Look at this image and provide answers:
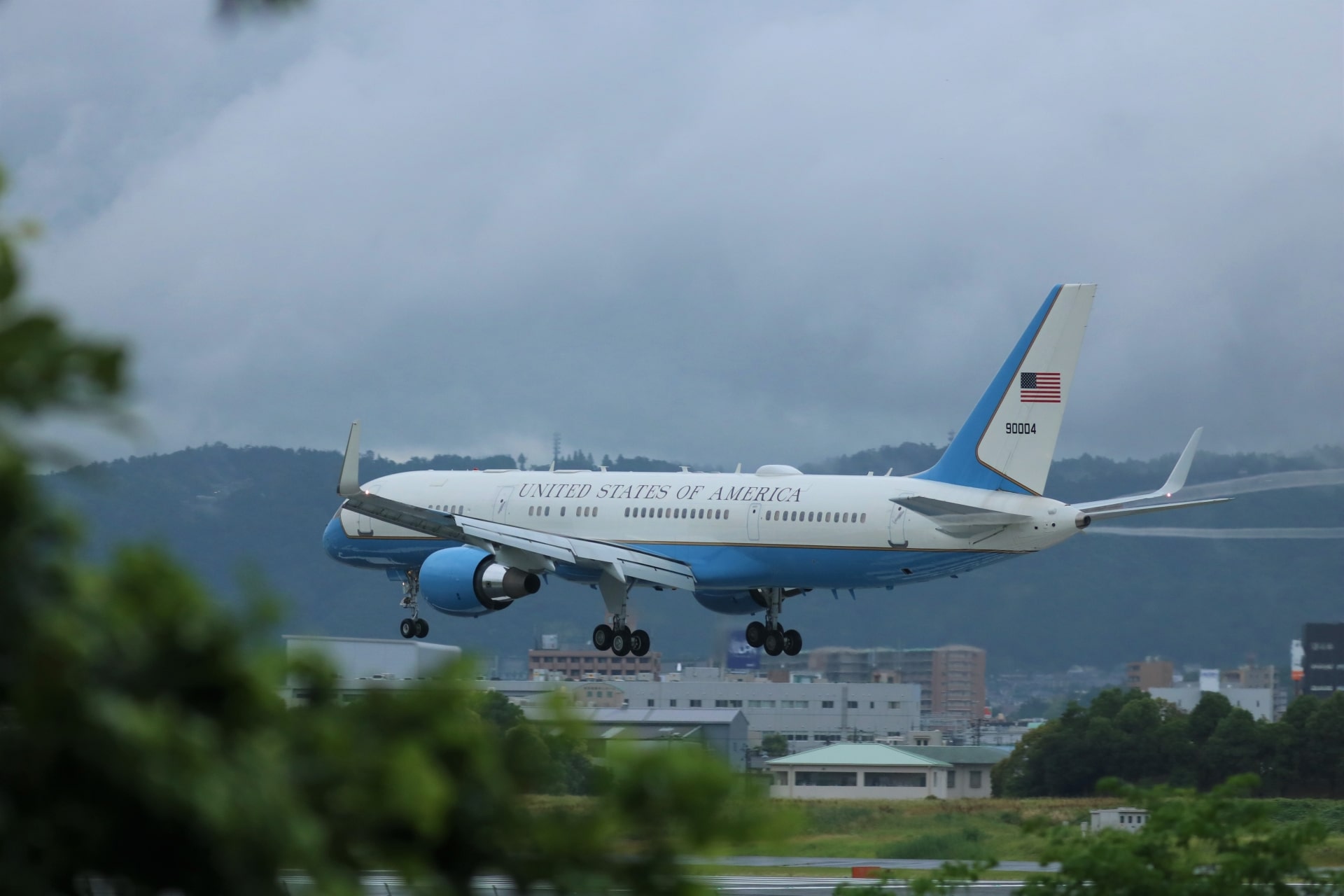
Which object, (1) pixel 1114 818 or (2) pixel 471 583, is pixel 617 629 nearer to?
(2) pixel 471 583

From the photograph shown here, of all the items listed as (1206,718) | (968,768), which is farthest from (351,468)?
(1206,718)

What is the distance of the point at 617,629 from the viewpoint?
54188 mm

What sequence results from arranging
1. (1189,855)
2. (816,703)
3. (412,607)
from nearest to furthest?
(1189,855) < (412,607) < (816,703)

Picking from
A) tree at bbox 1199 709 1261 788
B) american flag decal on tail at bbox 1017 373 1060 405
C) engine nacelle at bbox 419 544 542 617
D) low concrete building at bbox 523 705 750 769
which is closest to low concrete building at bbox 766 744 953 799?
low concrete building at bbox 523 705 750 769

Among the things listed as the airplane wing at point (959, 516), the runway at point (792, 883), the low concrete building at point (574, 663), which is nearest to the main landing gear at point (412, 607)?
the runway at point (792, 883)

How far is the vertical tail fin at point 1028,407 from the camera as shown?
1825 inches

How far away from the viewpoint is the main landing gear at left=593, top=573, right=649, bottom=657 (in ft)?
177

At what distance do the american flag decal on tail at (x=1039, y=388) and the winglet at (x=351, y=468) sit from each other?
1710 cm

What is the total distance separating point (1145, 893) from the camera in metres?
18.5

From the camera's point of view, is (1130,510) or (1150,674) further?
(1150,674)

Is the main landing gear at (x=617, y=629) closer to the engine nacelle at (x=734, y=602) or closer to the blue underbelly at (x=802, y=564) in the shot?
the blue underbelly at (x=802, y=564)

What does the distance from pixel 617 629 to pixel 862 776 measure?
9073 millimetres

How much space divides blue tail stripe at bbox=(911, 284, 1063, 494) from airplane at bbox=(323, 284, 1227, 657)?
0.13ft

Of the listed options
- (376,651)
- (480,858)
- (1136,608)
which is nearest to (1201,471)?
(1136,608)
